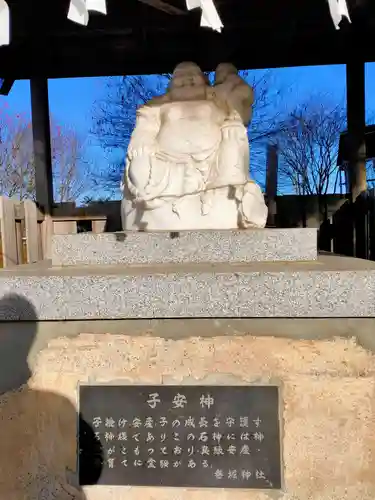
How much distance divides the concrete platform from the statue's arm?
1233 mm

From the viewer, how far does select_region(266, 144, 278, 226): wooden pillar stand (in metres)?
5.38

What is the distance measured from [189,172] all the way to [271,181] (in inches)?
167

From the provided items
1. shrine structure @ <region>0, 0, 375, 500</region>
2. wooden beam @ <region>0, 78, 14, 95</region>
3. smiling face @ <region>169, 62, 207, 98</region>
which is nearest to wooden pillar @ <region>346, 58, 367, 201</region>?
smiling face @ <region>169, 62, 207, 98</region>

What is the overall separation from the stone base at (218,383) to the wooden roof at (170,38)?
2999mm

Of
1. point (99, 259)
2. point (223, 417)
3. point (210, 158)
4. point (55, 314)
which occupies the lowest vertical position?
point (223, 417)

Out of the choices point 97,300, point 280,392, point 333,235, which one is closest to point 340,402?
point 280,392

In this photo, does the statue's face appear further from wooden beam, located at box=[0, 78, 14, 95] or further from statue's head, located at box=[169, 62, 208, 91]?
wooden beam, located at box=[0, 78, 14, 95]

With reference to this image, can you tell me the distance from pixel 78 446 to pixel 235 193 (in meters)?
1.64

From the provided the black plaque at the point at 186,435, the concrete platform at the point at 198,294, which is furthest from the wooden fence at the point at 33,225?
the black plaque at the point at 186,435

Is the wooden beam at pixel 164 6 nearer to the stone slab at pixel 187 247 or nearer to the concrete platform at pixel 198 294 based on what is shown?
the stone slab at pixel 187 247

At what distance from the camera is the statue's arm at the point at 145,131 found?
2710 mm

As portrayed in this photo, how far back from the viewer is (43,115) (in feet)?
16.5

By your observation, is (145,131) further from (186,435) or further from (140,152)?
(186,435)

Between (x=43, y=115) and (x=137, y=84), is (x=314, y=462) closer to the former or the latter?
(x=43, y=115)
